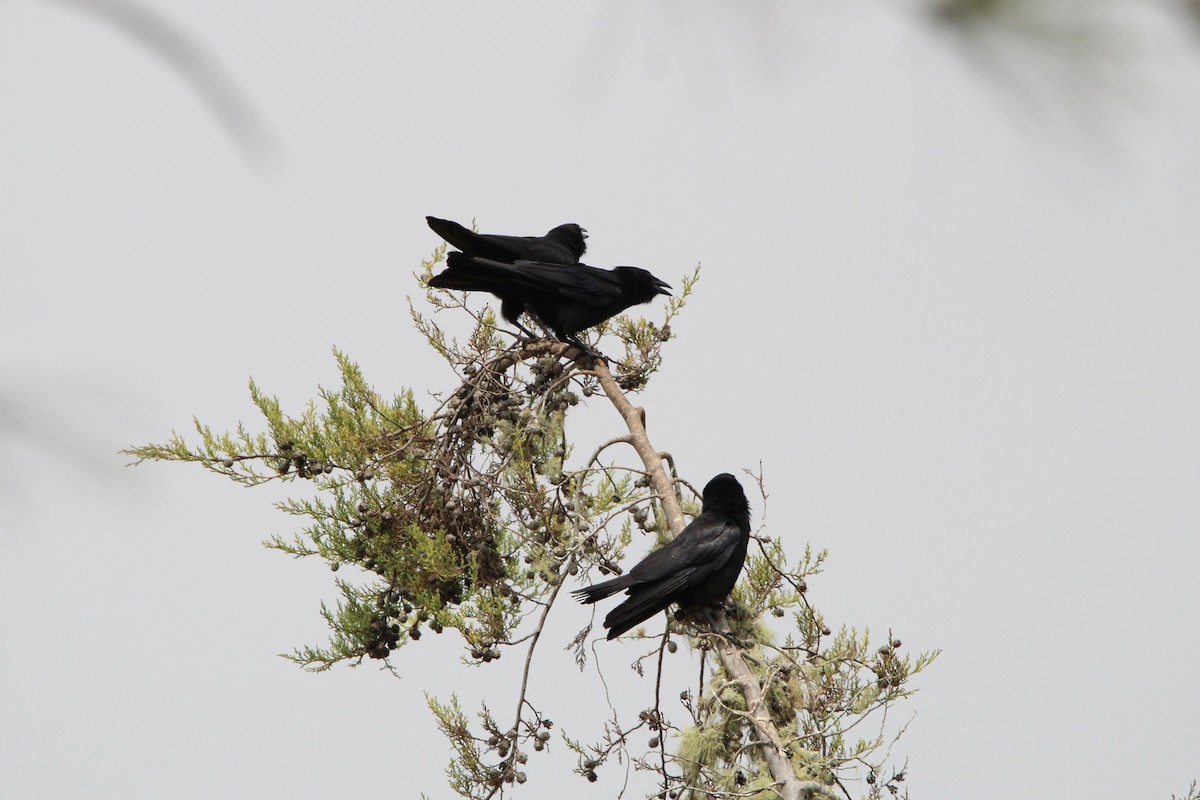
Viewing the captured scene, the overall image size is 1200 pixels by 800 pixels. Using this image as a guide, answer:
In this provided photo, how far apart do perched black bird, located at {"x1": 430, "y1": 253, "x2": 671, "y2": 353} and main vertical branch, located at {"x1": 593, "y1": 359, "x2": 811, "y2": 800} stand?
23cm

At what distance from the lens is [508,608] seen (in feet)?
12.2

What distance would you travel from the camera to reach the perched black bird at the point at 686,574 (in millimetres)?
3361

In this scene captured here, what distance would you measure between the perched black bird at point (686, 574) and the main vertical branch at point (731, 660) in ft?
0.37

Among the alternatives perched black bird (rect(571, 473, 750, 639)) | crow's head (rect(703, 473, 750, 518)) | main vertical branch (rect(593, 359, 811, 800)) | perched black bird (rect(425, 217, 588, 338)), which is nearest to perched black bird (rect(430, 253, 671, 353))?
perched black bird (rect(425, 217, 588, 338))

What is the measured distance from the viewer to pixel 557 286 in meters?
4.10

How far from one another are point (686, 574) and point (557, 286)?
121 cm

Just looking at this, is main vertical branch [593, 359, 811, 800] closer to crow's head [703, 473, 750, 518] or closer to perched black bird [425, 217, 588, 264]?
crow's head [703, 473, 750, 518]

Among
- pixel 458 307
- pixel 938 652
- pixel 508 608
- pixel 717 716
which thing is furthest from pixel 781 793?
pixel 458 307

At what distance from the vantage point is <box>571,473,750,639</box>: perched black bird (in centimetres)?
336

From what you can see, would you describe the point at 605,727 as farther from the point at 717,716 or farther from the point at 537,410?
the point at 537,410

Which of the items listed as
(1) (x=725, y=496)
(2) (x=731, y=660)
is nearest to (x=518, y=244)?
(1) (x=725, y=496)

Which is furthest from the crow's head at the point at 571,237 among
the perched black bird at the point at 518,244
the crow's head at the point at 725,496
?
the crow's head at the point at 725,496

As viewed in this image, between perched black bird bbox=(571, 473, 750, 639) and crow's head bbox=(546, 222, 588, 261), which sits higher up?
crow's head bbox=(546, 222, 588, 261)

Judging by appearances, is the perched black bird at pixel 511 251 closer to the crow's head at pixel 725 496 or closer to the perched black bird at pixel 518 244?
the perched black bird at pixel 518 244
